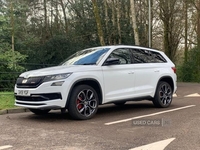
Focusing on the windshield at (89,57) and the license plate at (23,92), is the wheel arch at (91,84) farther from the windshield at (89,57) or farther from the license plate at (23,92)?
the license plate at (23,92)

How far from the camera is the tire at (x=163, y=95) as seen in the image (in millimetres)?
8453

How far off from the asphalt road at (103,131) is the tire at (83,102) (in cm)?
19

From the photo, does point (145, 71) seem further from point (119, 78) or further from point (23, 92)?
point (23, 92)

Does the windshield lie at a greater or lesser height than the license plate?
greater

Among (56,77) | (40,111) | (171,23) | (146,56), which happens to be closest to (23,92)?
(56,77)

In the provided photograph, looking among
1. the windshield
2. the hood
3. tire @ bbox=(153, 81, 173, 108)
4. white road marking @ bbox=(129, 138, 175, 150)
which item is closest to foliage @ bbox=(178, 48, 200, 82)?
tire @ bbox=(153, 81, 173, 108)

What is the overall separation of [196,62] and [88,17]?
958cm

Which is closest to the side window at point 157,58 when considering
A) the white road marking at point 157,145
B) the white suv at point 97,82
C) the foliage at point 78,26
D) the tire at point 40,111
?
the white suv at point 97,82

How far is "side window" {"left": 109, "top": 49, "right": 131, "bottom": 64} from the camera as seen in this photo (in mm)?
7525

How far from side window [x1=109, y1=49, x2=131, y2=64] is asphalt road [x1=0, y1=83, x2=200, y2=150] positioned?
4.67 ft

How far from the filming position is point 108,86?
23.4ft

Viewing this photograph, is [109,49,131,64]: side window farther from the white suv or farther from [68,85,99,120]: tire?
[68,85,99,120]: tire

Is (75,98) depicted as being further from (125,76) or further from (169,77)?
(169,77)

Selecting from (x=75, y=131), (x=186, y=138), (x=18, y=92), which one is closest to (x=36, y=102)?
(x=18, y=92)
